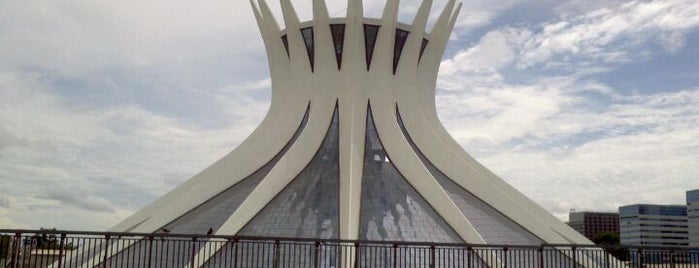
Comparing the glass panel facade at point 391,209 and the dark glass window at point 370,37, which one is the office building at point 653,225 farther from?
the glass panel facade at point 391,209

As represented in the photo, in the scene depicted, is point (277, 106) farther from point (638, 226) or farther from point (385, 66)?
point (638, 226)

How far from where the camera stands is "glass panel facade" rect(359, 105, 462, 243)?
2094cm

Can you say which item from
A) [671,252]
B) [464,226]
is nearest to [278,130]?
[464,226]

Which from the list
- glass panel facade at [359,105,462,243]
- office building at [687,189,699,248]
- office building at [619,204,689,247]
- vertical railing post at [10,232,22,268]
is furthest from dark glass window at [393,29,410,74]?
office building at [619,204,689,247]

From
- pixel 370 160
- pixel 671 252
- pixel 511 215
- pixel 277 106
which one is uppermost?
pixel 277 106

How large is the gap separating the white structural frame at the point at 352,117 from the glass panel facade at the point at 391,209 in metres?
0.31

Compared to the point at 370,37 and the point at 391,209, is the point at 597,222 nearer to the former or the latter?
the point at 370,37

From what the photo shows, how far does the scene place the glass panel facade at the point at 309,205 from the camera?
69.3 ft

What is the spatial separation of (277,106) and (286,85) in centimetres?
96

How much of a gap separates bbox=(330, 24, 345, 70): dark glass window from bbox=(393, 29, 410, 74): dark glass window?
2193 millimetres

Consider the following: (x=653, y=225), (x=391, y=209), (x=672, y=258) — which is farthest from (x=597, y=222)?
(x=672, y=258)

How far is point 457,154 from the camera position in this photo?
1051 inches

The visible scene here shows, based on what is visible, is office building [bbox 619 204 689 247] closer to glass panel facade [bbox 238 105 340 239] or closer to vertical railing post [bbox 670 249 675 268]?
glass panel facade [bbox 238 105 340 239]

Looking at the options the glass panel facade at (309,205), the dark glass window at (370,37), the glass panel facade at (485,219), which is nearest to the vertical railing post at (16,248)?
the glass panel facade at (309,205)
